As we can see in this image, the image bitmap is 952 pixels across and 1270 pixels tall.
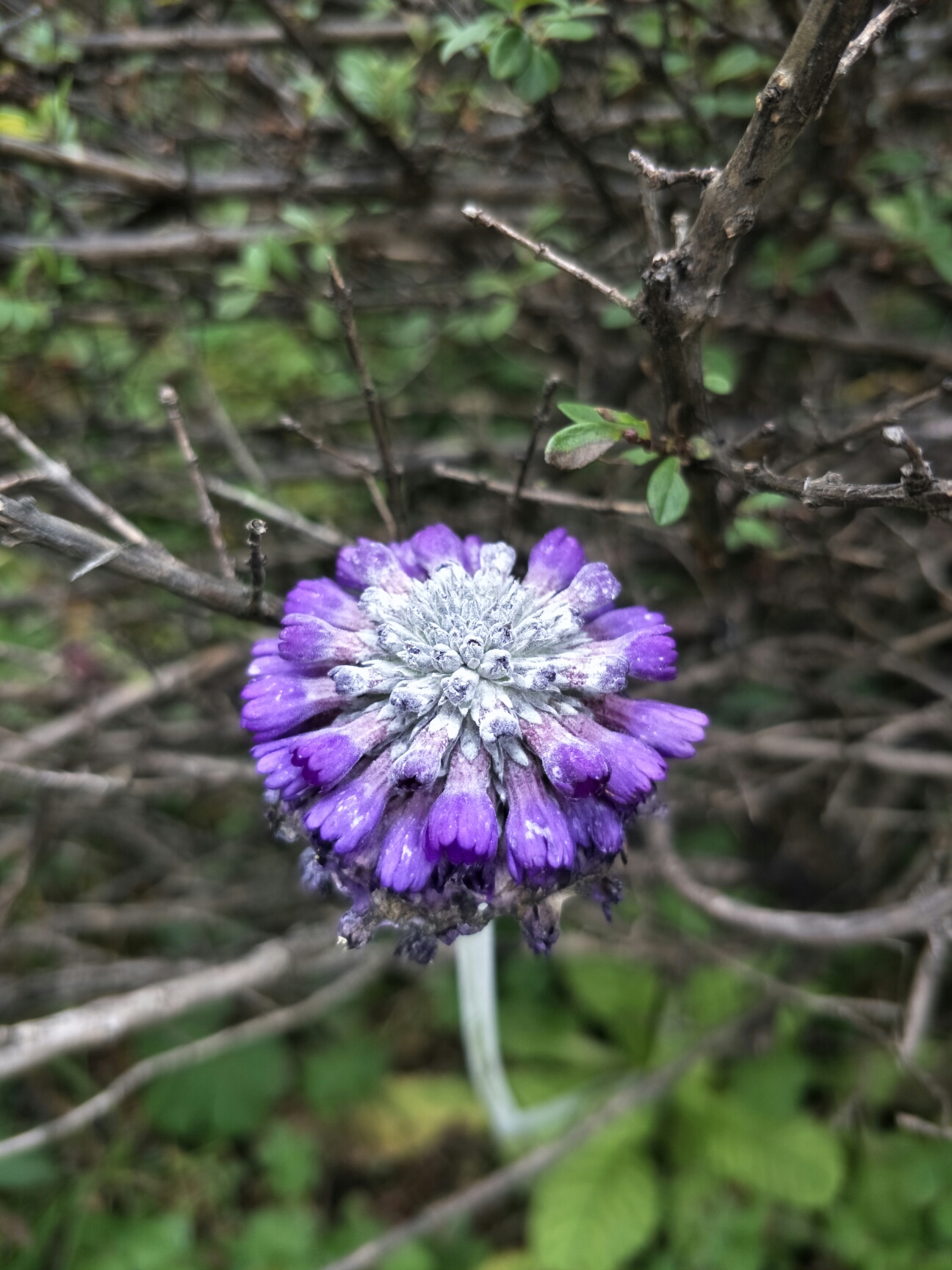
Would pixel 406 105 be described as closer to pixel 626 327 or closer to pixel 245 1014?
pixel 626 327

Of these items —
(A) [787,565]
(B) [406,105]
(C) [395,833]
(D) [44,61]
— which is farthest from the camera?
(A) [787,565]

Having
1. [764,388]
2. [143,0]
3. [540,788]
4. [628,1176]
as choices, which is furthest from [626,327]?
[628,1176]

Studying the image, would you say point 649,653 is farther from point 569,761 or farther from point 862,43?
point 862,43

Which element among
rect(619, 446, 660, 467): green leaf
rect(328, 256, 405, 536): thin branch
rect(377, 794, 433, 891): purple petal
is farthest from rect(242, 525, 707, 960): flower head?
rect(328, 256, 405, 536): thin branch

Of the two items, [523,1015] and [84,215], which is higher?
[84,215]

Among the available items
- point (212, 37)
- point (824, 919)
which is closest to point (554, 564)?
point (824, 919)

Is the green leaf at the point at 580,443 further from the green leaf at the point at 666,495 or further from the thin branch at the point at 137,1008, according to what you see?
the thin branch at the point at 137,1008
